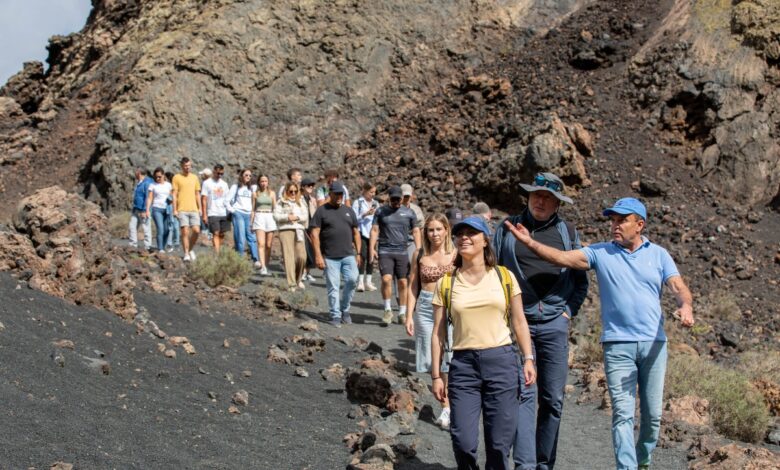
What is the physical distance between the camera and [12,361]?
6305 millimetres

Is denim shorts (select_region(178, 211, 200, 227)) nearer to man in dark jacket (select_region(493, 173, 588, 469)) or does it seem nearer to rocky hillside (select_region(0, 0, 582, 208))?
man in dark jacket (select_region(493, 173, 588, 469))

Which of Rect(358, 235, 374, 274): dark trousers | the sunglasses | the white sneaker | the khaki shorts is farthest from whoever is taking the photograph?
Rect(358, 235, 374, 274): dark trousers

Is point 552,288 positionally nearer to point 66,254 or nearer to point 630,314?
point 630,314

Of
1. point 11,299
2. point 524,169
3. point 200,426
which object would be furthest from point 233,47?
point 200,426

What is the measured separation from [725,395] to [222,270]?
24.6ft

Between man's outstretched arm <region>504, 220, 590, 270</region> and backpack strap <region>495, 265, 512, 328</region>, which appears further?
man's outstretched arm <region>504, 220, 590, 270</region>

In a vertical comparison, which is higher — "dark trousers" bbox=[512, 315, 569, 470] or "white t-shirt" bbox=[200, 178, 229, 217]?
"white t-shirt" bbox=[200, 178, 229, 217]

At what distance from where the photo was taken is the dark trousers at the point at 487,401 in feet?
16.2

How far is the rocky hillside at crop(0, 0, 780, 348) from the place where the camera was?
2177 centimetres

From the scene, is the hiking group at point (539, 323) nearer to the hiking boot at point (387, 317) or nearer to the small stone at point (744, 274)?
the hiking boot at point (387, 317)

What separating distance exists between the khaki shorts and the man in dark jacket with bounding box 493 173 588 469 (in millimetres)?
9553

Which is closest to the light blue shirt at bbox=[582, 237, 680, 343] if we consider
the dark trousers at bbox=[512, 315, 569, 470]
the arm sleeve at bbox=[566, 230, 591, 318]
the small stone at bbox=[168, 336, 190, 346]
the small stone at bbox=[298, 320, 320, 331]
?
the arm sleeve at bbox=[566, 230, 591, 318]

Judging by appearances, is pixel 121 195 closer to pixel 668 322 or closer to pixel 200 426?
pixel 668 322

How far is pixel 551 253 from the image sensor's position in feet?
17.8
